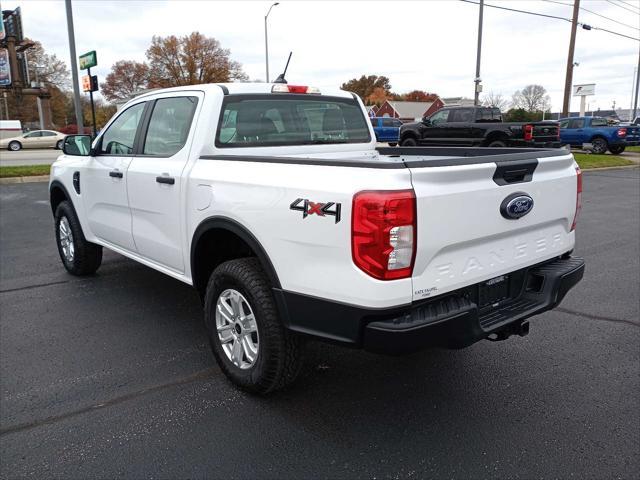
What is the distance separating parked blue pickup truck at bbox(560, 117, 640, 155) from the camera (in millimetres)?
23859

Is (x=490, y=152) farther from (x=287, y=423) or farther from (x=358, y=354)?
(x=287, y=423)

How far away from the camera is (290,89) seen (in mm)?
4281

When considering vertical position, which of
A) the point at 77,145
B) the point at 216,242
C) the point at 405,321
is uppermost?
the point at 77,145

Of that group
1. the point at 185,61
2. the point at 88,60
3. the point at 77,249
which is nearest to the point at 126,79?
the point at 185,61

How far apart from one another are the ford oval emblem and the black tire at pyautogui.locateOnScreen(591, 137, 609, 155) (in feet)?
81.0

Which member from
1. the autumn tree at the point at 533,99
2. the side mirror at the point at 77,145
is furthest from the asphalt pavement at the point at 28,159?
the autumn tree at the point at 533,99

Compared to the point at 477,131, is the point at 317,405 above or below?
below

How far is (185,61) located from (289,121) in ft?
233

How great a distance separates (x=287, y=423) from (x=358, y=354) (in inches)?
40.5

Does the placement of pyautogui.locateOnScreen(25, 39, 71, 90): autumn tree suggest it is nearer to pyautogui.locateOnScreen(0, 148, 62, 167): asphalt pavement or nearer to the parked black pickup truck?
pyautogui.locateOnScreen(0, 148, 62, 167): asphalt pavement

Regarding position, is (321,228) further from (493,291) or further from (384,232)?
(493,291)

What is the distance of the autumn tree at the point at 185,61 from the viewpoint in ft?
228

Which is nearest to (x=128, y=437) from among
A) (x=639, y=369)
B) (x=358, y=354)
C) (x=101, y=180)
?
(x=358, y=354)

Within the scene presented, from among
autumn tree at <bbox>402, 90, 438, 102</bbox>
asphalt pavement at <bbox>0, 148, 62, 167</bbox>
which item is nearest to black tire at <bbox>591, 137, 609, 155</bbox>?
asphalt pavement at <bbox>0, 148, 62, 167</bbox>
